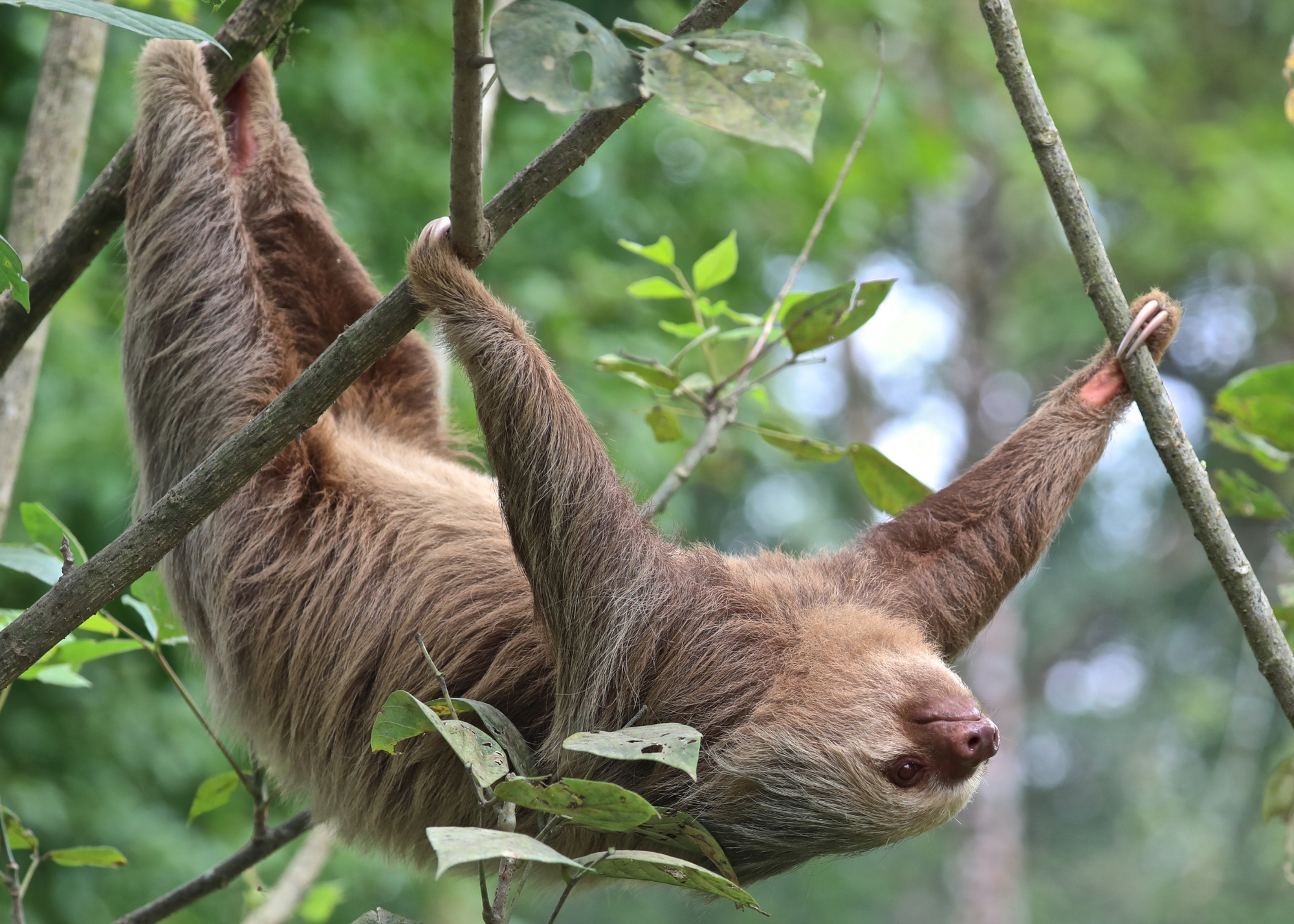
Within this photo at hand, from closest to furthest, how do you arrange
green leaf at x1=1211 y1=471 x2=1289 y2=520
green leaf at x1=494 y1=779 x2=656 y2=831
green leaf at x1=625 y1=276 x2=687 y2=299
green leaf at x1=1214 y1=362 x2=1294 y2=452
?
green leaf at x1=494 y1=779 x2=656 y2=831
green leaf at x1=1214 y1=362 x2=1294 y2=452
green leaf at x1=1211 y1=471 x2=1289 y2=520
green leaf at x1=625 y1=276 x2=687 y2=299

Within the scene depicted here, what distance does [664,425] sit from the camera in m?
3.84

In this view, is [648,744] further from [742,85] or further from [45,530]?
[45,530]

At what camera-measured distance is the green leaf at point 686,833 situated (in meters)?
2.15

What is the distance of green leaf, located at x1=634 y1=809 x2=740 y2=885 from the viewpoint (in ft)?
7.06

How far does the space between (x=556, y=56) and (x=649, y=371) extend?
6.45 ft

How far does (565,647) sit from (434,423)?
1.72 metres

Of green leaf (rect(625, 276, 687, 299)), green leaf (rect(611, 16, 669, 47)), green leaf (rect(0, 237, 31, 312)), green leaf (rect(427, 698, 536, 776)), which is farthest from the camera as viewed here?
green leaf (rect(625, 276, 687, 299))

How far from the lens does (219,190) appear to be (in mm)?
3451

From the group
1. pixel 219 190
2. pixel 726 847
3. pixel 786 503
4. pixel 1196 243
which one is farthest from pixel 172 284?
pixel 786 503

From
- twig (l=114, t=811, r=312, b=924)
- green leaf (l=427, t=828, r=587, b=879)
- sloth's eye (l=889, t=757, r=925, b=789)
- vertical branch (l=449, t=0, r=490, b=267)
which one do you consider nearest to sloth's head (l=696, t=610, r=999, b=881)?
sloth's eye (l=889, t=757, r=925, b=789)

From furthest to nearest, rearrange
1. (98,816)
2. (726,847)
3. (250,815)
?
(250,815) → (98,816) → (726,847)

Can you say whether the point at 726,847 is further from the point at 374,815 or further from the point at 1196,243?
the point at 1196,243

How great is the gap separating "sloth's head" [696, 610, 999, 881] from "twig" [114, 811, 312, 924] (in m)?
1.20

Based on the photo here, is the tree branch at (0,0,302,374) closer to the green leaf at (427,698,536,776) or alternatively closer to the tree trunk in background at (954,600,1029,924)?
the green leaf at (427,698,536,776)
